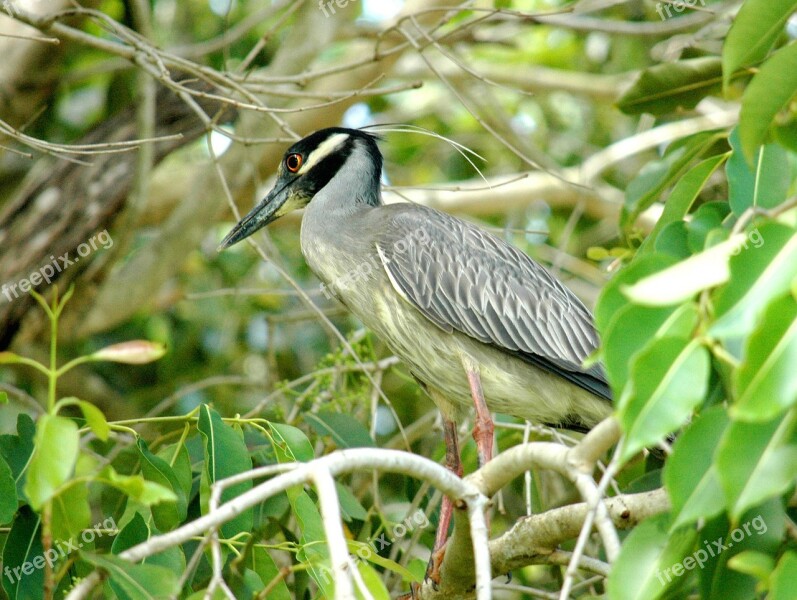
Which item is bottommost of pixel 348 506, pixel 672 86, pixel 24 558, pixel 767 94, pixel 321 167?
pixel 348 506

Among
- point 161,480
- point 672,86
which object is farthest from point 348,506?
point 672,86

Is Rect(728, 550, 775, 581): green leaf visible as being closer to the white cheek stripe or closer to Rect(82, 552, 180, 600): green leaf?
Rect(82, 552, 180, 600): green leaf

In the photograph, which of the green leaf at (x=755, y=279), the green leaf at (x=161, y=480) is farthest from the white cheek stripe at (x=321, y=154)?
the green leaf at (x=755, y=279)

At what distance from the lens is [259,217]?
4.06m

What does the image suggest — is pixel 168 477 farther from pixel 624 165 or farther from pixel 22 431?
pixel 624 165

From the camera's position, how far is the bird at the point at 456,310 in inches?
143

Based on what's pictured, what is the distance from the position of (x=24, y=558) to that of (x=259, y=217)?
1.98 meters

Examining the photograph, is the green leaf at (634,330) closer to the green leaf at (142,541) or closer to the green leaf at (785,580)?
the green leaf at (785,580)

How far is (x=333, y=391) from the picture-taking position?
3594 millimetres

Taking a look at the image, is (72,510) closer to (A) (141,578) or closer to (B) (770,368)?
(A) (141,578)

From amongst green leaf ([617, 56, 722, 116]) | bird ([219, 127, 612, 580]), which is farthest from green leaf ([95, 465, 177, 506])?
green leaf ([617, 56, 722, 116])

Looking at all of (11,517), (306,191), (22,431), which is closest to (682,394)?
(11,517)

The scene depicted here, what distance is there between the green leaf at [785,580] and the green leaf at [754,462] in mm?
104

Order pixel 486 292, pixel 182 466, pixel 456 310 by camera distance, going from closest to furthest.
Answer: pixel 182 466 → pixel 456 310 → pixel 486 292
